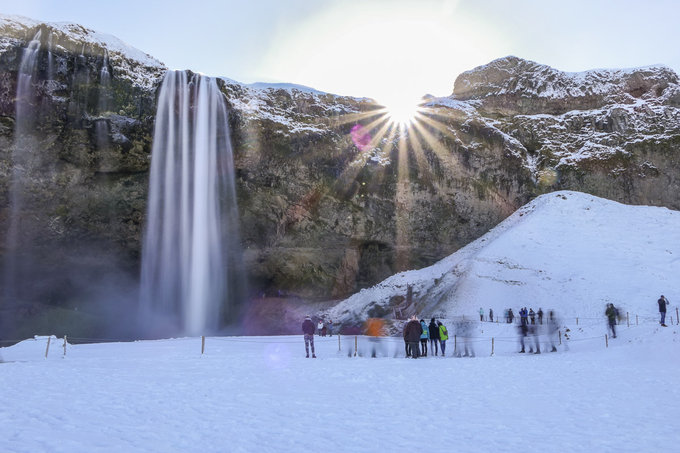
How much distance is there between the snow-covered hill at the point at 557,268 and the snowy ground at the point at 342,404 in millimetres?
15316

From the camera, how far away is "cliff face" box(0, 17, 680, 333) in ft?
118

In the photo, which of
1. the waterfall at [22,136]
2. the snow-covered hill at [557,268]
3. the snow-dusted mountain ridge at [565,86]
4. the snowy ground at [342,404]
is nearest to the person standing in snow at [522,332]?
the snowy ground at [342,404]

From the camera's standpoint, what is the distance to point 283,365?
14.3 meters

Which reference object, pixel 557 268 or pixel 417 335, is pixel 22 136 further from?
pixel 557 268

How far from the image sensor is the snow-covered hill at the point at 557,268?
99.5ft

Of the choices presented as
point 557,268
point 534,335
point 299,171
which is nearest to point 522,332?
point 534,335

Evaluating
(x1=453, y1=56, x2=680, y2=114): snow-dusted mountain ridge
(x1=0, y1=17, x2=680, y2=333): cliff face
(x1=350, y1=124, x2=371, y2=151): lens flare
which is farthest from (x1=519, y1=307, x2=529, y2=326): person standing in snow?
(x1=453, y1=56, x2=680, y2=114): snow-dusted mountain ridge

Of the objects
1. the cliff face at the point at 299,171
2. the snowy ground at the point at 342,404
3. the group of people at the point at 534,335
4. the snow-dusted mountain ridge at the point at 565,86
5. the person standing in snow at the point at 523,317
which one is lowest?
the snowy ground at the point at 342,404

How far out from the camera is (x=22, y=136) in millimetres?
34750

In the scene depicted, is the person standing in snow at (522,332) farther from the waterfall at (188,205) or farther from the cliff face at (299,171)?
the waterfall at (188,205)

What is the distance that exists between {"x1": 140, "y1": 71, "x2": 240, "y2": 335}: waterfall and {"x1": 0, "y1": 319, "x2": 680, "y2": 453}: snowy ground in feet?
77.4

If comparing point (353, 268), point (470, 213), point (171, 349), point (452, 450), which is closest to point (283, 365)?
point (171, 349)

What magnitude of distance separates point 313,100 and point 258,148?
8.96m

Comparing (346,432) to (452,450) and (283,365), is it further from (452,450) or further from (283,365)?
(283,365)
